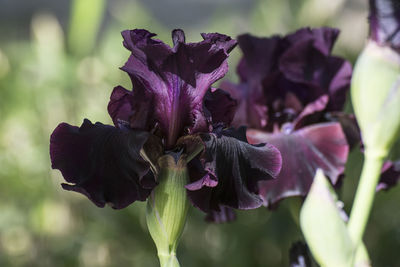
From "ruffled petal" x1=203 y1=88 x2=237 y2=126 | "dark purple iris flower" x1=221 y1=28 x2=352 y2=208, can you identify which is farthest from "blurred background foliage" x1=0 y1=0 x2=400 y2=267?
"ruffled petal" x1=203 y1=88 x2=237 y2=126

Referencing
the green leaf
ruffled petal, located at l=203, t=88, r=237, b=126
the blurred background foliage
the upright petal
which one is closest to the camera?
the green leaf

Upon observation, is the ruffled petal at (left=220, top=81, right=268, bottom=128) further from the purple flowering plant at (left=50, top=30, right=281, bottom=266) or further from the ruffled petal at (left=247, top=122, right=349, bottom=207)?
the purple flowering plant at (left=50, top=30, right=281, bottom=266)

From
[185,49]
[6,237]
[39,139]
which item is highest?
[185,49]

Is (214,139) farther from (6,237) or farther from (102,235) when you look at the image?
(6,237)

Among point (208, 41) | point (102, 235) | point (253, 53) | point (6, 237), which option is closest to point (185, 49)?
point (208, 41)

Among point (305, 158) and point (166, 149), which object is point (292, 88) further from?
point (166, 149)

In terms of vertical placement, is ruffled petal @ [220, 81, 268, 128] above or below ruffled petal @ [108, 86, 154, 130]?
below

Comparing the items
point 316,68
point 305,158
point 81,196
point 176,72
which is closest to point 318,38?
point 316,68
